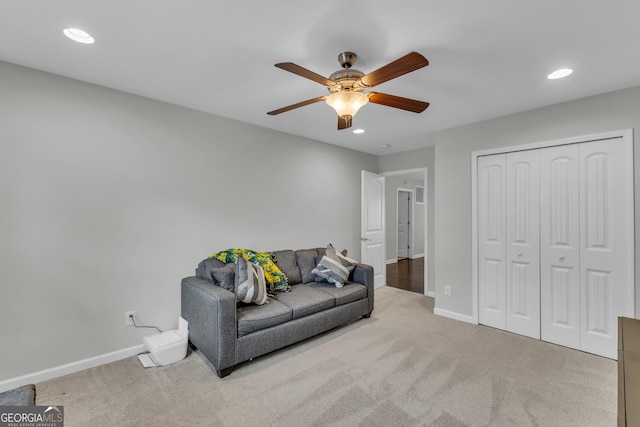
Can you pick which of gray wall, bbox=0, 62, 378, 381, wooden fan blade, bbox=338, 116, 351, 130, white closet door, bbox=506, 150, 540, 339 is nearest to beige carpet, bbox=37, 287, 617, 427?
white closet door, bbox=506, 150, 540, 339

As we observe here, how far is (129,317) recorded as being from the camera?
8.84 ft

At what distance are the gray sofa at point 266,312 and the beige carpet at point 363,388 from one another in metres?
0.18

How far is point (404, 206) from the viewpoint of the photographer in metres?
8.52

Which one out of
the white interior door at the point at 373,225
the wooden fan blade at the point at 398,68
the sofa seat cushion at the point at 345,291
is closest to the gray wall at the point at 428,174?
the white interior door at the point at 373,225

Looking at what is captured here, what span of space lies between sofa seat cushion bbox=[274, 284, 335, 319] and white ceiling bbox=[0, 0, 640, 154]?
6.70 feet

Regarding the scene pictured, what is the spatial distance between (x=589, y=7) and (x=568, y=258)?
7.64 ft

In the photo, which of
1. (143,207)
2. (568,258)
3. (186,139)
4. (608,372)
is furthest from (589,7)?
(143,207)

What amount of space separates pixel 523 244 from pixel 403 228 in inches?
207

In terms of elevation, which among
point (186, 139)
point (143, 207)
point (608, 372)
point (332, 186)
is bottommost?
point (608, 372)

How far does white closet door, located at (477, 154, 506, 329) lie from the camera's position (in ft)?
10.9

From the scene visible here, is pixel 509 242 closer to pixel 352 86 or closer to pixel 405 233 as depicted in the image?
pixel 352 86

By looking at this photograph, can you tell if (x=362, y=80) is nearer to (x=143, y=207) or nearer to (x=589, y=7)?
(x=589, y=7)

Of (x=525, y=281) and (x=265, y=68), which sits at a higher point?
(x=265, y=68)

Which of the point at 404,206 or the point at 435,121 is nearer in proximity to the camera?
the point at 435,121
